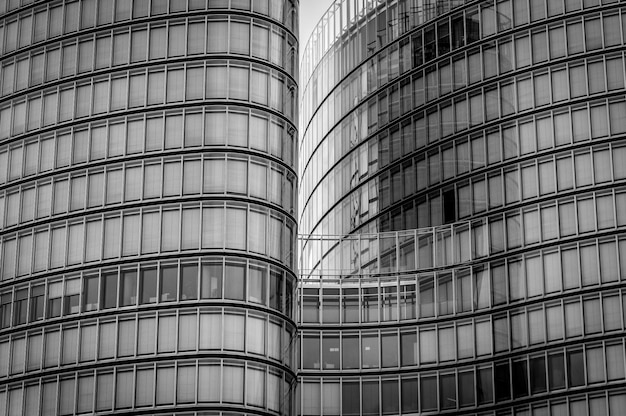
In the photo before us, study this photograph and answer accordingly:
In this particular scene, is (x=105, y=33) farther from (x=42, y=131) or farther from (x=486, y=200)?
(x=486, y=200)

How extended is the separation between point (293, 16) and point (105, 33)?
36.6 feet

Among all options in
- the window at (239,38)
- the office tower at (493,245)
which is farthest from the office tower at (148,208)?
the office tower at (493,245)

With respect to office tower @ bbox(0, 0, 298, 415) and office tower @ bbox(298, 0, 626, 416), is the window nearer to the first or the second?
office tower @ bbox(0, 0, 298, 415)

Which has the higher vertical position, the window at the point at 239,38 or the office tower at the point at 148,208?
the window at the point at 239,38

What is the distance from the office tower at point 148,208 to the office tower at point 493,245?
17308mm

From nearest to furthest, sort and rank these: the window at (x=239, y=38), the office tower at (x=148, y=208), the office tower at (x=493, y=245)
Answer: the office tower at (x=148, y=208)
the window at (x=239, y=38)
the office tower at (x=493, y=245)

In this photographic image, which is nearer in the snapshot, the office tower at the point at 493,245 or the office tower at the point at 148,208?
the office tower at the point at 148,208

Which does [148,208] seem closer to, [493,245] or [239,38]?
[239,38]

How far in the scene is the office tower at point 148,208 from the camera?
7906cm

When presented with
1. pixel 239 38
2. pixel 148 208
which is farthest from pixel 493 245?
pixel 148 208

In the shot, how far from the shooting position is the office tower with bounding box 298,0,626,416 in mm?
97188

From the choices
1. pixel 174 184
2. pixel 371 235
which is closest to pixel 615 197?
pixel 371 235

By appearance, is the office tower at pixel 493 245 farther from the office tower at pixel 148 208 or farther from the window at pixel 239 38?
the window at pixel 239 38

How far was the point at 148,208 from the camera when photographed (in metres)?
81.8
